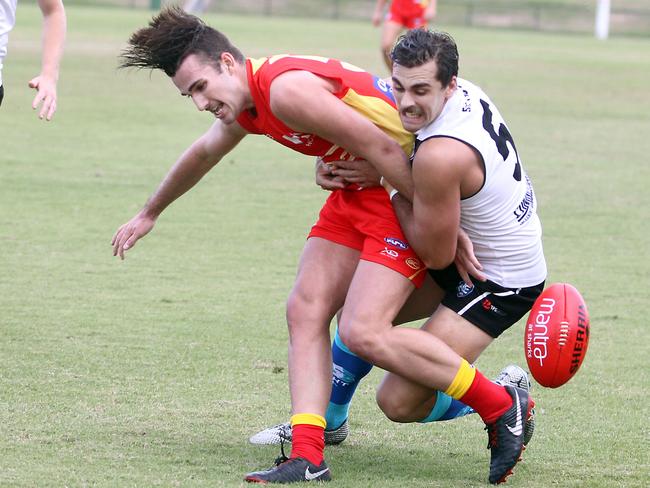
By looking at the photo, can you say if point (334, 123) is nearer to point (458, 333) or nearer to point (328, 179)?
point (328, 179)

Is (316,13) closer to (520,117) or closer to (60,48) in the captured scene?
(520,117)

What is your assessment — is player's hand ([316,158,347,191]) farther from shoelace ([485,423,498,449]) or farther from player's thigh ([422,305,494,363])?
shoelace ([485,423,498,449])

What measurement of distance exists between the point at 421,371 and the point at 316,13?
48.5m

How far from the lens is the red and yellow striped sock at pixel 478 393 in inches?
178

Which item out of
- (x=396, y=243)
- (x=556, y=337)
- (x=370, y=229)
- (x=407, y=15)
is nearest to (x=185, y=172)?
(x=370, y=229)

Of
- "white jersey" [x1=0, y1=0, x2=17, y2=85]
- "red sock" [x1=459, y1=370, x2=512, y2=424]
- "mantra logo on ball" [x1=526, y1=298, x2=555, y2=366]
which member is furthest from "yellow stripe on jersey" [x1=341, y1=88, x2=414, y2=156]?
"white jersey" [x1=0, y1=0, x2=17, y2=85]

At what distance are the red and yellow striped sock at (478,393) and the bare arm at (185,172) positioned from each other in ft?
4.54

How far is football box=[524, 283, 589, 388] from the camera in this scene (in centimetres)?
470

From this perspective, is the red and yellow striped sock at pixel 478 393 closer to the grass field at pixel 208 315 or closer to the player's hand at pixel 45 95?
the grass field at pixel 208 315

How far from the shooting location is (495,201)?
4.60m

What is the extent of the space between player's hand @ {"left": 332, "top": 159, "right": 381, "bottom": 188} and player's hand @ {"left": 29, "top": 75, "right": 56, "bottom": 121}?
1465 mm

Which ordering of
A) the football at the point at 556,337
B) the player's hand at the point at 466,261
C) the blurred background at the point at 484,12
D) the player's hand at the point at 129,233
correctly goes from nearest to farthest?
the player's hand at the point at 466,261 < the football at the point at 556,337 < the player's hand at the point at 129,233 < the blurred background at the point at 484,12

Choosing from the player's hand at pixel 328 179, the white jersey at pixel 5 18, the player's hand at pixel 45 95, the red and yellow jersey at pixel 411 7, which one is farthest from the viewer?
the red and yellow jersey at pixel 411 7

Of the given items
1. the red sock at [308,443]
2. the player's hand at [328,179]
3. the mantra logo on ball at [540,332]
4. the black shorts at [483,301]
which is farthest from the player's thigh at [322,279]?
the mantra logo on ball at [540,332]
